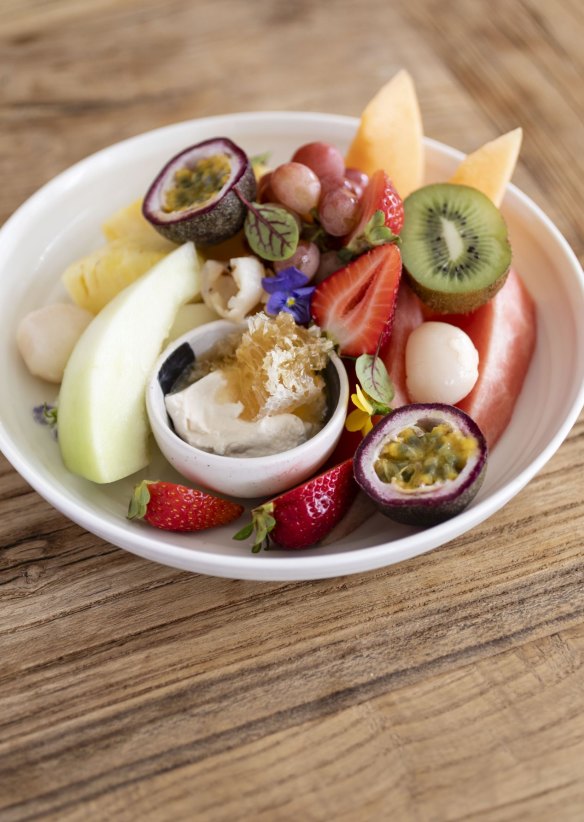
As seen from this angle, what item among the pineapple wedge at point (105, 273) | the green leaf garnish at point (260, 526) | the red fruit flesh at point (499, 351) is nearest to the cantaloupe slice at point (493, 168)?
the red fruit flesh at point (499, 351)

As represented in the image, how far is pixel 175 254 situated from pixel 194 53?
119 cm

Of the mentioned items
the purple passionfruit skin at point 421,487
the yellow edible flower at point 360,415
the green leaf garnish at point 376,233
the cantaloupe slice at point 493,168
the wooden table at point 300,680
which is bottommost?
the wooden table at point 300,680

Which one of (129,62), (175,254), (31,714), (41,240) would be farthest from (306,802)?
(129,62)

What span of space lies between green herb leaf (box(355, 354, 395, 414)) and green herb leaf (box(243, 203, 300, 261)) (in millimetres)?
231

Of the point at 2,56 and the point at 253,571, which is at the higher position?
the point at 253,571

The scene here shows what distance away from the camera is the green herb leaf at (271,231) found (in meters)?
1.51

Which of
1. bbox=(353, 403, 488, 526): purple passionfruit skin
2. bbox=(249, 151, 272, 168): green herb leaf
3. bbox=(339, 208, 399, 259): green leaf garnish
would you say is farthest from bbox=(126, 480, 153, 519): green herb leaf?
bbox=(249, 151, 272, 168): green herb leaf

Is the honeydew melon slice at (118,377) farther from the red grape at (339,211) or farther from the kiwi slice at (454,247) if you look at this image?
the kiwi slice at (454,247)

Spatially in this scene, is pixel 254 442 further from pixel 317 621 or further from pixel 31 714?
pixel 31 714

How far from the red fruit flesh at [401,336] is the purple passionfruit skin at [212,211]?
1.06 feet

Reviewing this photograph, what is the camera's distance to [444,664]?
1.26 meters

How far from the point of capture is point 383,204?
1.47 metres

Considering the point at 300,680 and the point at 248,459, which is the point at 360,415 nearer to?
the point at 248,459

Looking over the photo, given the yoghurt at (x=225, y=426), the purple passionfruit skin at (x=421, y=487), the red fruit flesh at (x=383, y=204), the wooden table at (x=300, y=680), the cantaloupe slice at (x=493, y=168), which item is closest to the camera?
the wooden table at (x=300, y=680)
